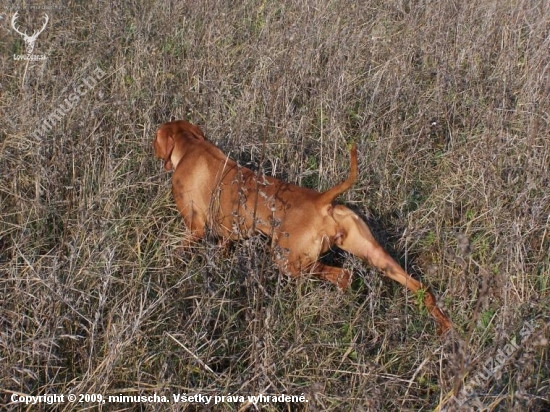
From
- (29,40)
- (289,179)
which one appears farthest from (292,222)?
(29,40)

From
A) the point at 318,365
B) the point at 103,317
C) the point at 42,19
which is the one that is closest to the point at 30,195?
the point at 103,317

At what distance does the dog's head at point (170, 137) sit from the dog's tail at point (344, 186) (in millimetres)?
1042

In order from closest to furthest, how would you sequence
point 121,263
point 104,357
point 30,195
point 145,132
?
1. point 104,357
2. point 121,263
3. point 30,195
4. point 145,132

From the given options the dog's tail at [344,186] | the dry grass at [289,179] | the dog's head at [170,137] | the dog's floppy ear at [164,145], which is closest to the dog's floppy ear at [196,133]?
the dog's head at [170,137]

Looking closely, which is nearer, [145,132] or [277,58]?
[145,132]

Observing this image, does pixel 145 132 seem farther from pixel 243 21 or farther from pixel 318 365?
pixel 318 365

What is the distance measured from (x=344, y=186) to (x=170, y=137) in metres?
1.29

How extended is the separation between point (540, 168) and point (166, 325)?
2115 mm

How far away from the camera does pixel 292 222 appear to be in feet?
9.71

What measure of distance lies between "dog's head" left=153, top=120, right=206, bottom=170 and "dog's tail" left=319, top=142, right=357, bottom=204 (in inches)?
41.0

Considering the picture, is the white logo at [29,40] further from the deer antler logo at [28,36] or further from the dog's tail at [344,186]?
the dog's tail at [344,186]

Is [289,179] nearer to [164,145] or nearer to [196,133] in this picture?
[196,133]

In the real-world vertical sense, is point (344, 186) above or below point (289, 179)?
above

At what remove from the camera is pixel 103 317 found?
8.56ft
